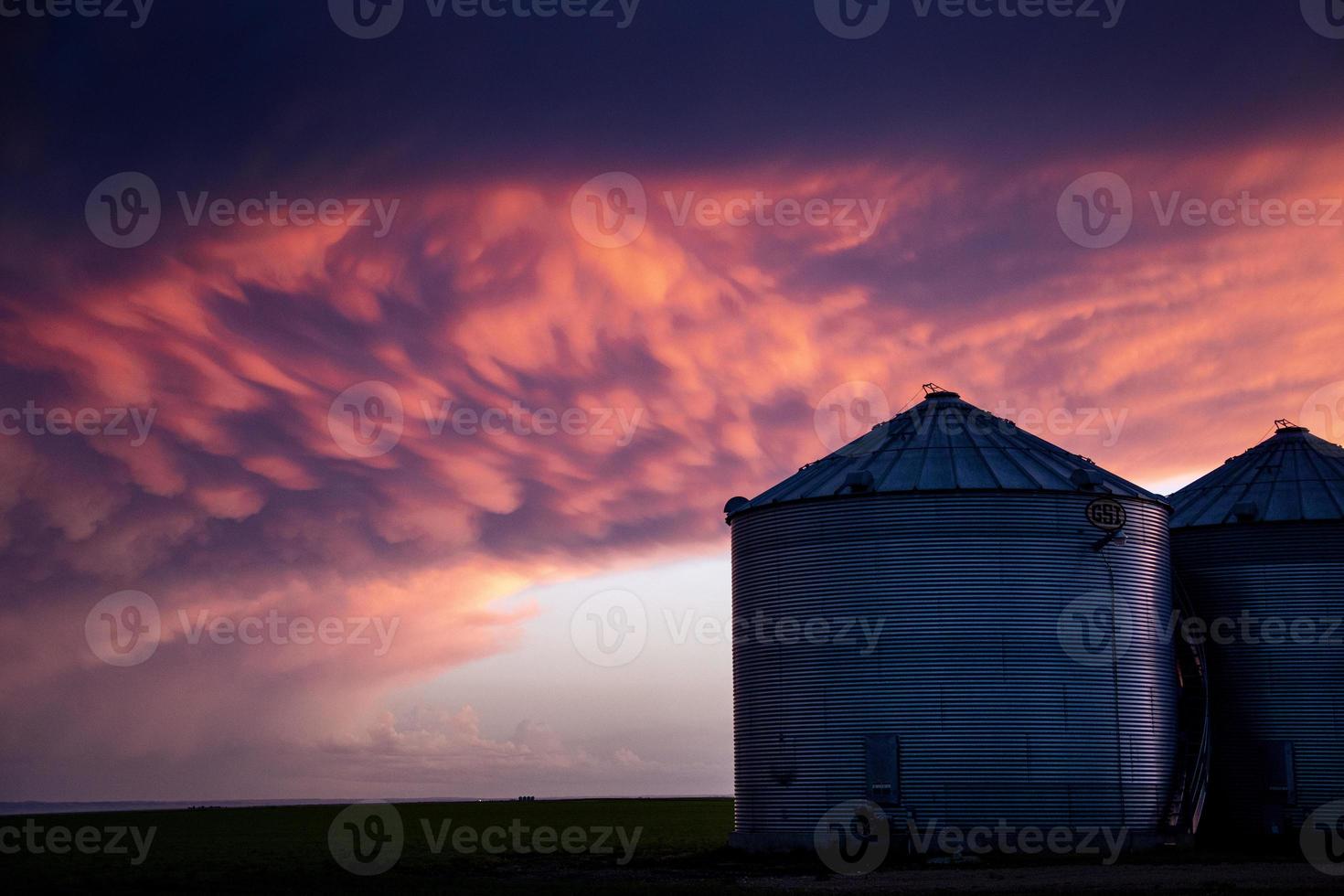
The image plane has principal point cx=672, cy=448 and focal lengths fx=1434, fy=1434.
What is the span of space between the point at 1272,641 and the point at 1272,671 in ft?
3.81

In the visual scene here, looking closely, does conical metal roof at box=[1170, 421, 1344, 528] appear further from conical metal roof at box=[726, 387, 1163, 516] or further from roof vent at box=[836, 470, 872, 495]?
roof vent at box=[836, 470, 872, 495]

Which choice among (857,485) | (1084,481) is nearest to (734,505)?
(857,485)

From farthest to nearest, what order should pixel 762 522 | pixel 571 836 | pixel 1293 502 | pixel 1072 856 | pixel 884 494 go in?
1. pixel 571 836
2. pixel 1293 502
3. pixel 762 522
4. pixel 884 494
5. pixel 1072 856

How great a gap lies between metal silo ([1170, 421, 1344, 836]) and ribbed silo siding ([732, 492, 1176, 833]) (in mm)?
6167

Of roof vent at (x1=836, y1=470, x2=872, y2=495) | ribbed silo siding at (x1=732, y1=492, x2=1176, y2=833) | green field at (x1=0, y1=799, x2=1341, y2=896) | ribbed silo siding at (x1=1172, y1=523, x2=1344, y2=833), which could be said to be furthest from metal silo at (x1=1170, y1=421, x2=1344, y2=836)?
roof vent at (x1=836, y1=470, x2=872, y2=495)

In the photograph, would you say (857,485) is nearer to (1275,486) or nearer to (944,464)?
(944,464)

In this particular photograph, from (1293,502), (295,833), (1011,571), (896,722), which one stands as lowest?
(295,833)

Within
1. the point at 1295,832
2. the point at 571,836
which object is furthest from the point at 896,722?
the point at 571,836

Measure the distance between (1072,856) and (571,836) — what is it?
3875cm

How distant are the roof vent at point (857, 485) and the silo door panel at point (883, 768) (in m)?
8.36

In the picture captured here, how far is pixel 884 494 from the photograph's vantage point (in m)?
49.2

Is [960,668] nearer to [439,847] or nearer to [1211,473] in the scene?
[1211,473]

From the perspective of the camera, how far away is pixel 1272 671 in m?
55.2

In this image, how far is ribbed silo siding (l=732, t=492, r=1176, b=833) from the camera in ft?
153
